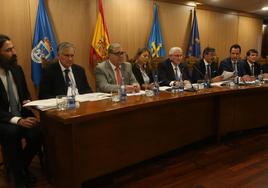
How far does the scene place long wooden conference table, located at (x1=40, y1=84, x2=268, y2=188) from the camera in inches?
70.7

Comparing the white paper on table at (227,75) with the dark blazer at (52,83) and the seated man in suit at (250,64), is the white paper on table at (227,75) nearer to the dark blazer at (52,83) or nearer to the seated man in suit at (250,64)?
the seated man in suit at (250,64)

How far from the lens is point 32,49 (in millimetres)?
3621

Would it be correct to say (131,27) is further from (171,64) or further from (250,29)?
(250,29)

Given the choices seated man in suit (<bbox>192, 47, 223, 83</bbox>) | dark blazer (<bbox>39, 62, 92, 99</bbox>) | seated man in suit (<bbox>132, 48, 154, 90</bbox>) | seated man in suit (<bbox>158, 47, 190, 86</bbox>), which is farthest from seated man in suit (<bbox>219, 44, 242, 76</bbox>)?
dark blazer (<bbox>39, 62, 92, 99</bbox>)

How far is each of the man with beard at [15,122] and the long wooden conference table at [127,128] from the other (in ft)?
0.50

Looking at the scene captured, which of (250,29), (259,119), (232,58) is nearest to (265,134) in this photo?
(259,119)

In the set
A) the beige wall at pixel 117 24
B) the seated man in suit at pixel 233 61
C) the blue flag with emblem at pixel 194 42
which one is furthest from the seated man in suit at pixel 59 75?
the blue flag with emblem at pixel 194 42

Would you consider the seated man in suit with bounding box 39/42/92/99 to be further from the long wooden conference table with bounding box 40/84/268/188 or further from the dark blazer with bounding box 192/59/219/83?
the dark blazer with bounding box 192/59/219/83

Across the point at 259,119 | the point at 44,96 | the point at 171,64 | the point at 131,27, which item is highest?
the point at 131,27

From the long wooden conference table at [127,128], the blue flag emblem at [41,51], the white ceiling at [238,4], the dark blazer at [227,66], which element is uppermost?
the white ceiling at [238,4]

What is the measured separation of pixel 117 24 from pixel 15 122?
3154 mm

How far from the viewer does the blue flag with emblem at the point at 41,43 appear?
11.9ft

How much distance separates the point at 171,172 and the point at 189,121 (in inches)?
24.1

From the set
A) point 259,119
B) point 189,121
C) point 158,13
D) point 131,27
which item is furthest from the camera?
point 158,13
